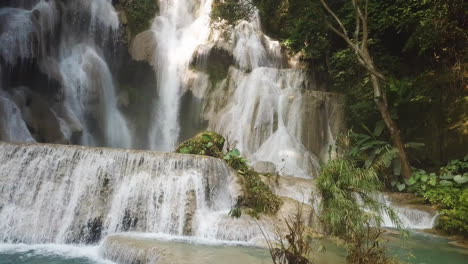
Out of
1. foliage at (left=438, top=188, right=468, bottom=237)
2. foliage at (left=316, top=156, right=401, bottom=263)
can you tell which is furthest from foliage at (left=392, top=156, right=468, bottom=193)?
foliage at (left=316, top=156, right=401, bottom=263)

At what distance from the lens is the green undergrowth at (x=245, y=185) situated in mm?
8875

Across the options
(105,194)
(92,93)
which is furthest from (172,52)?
(105,194)

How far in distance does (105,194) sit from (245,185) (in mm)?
3486

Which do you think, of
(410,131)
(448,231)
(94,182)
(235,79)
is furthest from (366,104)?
(94,182)

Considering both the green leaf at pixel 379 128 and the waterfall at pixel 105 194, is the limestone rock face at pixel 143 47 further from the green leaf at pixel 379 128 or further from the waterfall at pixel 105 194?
the green leaf at pixel 379 128

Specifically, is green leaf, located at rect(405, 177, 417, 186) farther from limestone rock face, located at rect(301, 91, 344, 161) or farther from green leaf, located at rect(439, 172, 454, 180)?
limestone rock face, located at rect(301, 91, 344, 161)

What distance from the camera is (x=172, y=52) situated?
831 inches

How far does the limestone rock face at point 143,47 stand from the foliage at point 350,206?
16.1 m

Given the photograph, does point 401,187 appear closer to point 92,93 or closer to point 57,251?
point 57,251

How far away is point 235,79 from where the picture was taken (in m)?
18.9

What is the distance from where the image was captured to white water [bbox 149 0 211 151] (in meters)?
18.8

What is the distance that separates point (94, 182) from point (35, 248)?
1.97m

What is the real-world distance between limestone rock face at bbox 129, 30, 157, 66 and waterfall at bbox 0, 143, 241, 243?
12128 mm

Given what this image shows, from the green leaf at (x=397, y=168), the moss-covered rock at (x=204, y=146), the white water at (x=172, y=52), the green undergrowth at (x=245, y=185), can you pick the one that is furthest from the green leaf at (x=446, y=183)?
the white water at (x=172, y=52)
